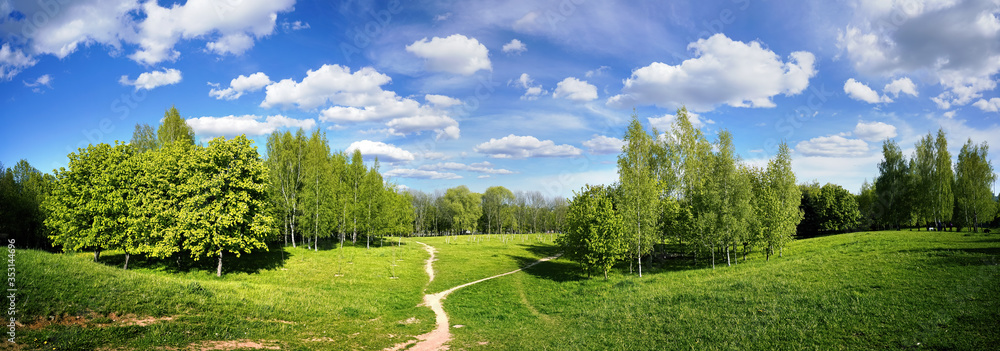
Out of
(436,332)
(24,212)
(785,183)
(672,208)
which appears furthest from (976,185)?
(24,212)

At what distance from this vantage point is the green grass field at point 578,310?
542 inches

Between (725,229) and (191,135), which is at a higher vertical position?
(191,135)

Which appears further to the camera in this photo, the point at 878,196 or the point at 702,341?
the point at 878,196

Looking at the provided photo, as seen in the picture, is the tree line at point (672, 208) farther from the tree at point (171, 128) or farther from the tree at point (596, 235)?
the tree at point (171, 128)

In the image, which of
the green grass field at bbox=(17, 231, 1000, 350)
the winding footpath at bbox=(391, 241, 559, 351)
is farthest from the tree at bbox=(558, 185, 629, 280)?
the winding footpath at bbox=(391, 241, 559, 351)

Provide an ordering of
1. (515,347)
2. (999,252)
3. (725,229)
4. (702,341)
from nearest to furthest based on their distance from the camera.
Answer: (702,341) < (515,347) < (999,252) < (725,229)

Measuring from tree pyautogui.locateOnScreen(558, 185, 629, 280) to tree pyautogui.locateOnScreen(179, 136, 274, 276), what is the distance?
26.5m

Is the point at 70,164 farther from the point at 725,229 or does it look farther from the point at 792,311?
the point at 725,229

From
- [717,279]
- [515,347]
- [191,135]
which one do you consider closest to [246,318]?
[515,347]

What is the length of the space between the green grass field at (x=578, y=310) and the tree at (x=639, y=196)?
5.65 m

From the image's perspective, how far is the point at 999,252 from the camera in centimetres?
2452

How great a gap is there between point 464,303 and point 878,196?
84581 mm

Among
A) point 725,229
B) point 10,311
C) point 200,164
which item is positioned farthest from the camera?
point 725,229

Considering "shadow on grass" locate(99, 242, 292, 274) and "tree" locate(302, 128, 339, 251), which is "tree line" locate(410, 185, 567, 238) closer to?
"tree" locate(302, 128, 339, 251)
